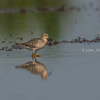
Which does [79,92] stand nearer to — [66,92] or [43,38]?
[66,92]

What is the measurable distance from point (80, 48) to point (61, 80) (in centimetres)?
604

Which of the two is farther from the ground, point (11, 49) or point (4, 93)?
point (11, 49)

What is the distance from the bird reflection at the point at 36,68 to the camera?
11.4 m

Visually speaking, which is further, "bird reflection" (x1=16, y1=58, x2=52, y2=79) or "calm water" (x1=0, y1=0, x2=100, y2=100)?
"bird reflection" (x1=16, y1=58, x2=52, y2=79)

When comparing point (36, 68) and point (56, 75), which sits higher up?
point (36, 68)

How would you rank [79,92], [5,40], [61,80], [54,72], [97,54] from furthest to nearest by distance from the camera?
[5,40]
[97,54]
[54,72]
[61,80]
[79,92]

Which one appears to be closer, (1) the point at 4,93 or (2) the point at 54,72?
(1) the point at 4,93

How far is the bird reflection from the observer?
37.6 feet

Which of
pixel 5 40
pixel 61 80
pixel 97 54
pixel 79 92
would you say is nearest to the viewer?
pixel 79 92

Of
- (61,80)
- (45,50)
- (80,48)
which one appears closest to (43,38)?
(45,50)

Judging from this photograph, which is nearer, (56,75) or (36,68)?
(56,75)

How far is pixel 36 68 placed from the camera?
12.3m

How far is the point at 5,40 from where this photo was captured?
19.5 m

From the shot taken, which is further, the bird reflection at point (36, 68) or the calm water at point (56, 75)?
the bird reflection at point (36, 68)
